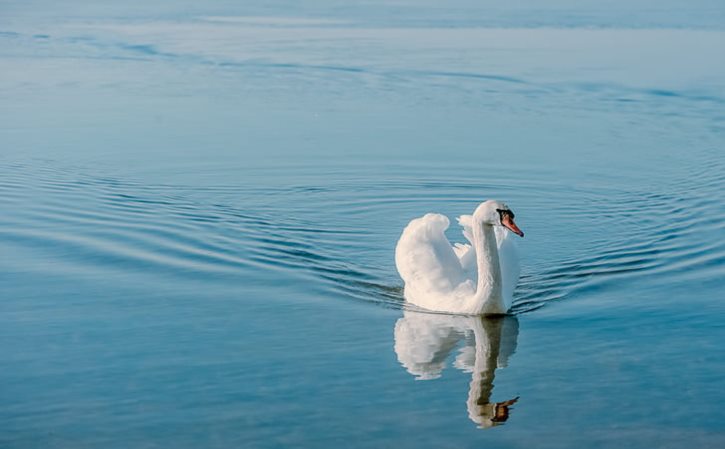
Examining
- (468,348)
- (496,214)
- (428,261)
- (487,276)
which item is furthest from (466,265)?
(468,348)

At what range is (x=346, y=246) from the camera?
13.6 metres

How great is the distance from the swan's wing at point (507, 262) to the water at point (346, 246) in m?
0.33

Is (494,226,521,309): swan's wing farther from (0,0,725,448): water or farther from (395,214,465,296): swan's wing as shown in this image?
(395,214,465,296): swan's wing

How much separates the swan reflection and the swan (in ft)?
0.59

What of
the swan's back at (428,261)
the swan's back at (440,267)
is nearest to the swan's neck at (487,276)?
the swan's back at (440,267)

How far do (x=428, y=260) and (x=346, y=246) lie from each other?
2.17m

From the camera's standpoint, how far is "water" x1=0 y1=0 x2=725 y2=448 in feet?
28.1

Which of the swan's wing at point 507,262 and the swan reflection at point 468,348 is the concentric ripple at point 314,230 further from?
the swan reflection at point 468,348

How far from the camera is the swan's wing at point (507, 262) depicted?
446 inches

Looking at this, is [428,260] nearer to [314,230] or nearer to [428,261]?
[428,261]

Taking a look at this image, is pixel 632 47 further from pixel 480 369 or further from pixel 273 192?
pixel 480 369

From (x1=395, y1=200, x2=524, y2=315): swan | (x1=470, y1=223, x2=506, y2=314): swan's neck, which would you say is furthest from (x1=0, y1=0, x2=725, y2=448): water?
(x1=395, y1=200, x2=524, y2=315): swan

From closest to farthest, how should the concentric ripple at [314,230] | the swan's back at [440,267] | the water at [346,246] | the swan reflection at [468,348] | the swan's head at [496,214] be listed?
1. the water at [346,246]
2. the swan reflection at [468,348]
3. the swan's head at [496,214]
4. the swan's back at [440,267]
5. the concentric ripple at [314,230]

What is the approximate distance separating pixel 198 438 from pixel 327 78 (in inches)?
727
